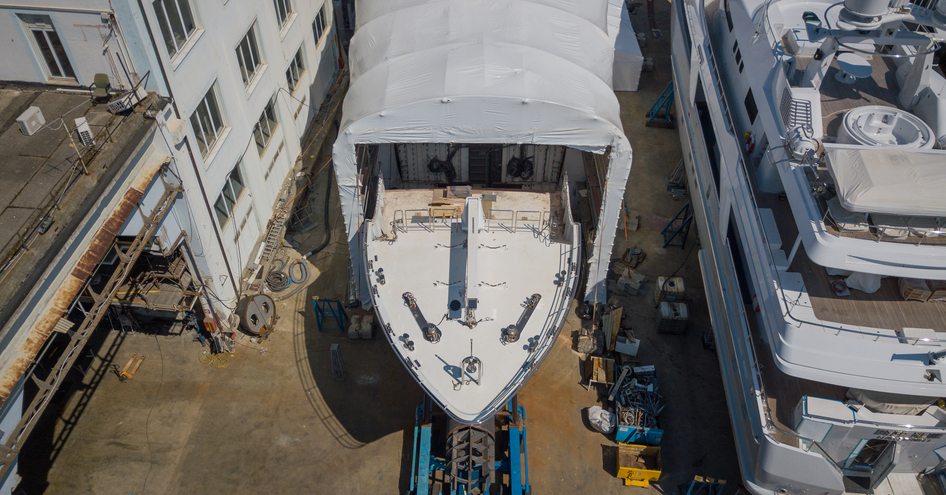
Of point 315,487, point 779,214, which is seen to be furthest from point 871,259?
point 315,487

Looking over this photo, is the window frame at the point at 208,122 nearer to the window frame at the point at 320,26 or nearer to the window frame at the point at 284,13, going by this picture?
the window frame at the point at 284,13

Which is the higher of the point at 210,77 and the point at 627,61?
the point at 210,77

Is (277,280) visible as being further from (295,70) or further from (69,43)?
(69,43)

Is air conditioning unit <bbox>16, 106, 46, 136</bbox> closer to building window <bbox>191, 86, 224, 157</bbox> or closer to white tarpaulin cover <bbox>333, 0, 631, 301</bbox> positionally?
building window <bbox>191, 86, 224, 157</bbox>

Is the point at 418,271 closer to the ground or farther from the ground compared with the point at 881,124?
closer to the ground

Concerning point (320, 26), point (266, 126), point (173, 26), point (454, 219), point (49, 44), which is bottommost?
point (454, 219)

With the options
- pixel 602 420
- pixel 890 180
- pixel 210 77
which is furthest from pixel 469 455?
pixel 210 77

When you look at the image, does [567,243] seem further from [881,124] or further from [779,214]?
[881,124]
